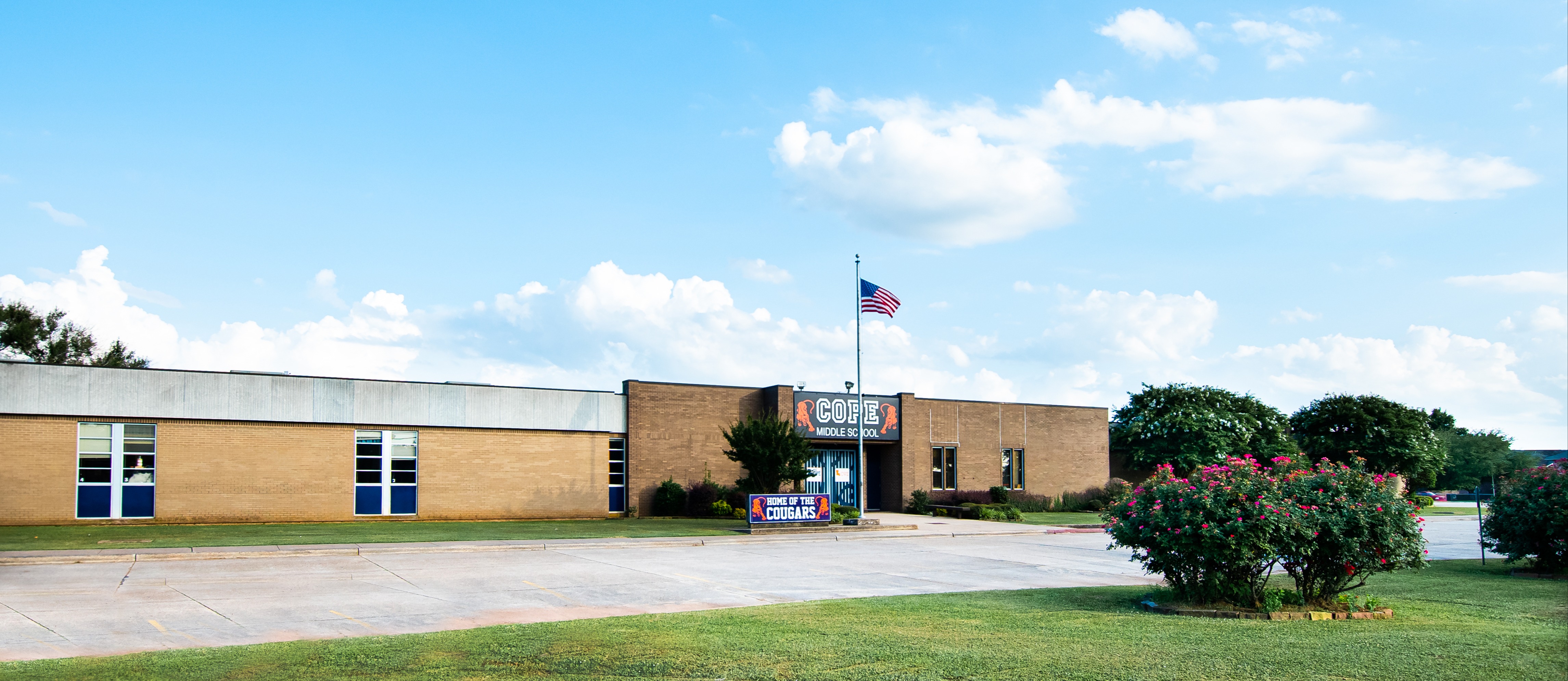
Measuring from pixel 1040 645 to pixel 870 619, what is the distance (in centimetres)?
242

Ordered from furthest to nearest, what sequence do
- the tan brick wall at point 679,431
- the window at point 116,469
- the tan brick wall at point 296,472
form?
1. the tan brick wall at point 679,431
2. the window at point 116,469
3. the tan brick wall at point 296,472

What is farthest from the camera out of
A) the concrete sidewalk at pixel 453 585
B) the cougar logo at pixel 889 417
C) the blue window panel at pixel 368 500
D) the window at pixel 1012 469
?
the window at pixel 1012 469

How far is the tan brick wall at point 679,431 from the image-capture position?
35094mm

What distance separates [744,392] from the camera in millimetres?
37812

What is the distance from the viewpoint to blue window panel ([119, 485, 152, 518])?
Result: 27703mm

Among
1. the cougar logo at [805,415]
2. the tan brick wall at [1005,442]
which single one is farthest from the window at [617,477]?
the tan brick wall at [1005,442]

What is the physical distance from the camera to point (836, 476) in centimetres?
3975

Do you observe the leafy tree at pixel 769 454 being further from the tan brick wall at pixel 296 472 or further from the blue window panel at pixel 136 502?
the blue window panel at pixel 136 502

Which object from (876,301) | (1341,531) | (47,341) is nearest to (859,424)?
(876,301)

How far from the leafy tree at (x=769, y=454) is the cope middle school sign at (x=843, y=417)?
17.9 feet

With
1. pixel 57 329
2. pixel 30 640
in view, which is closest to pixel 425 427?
pixel 30 640

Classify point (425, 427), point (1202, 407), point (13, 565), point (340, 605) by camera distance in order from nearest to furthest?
point (340, 605)
point (13, 565)
point (425, 427)
point (1202, 407)

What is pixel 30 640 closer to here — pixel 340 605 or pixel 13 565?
→ pixel 340 605

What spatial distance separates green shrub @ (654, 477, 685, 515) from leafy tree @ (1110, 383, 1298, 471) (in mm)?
23575
